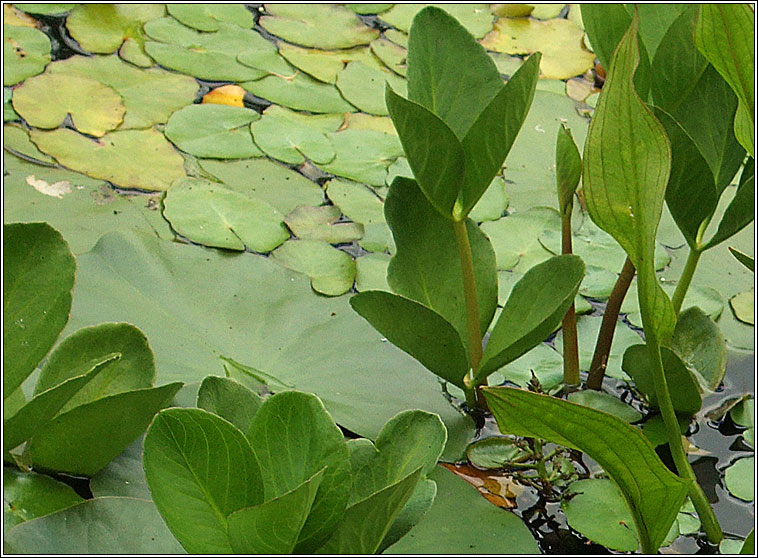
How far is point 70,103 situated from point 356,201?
47 centimetres

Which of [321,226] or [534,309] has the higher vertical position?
[534,309]

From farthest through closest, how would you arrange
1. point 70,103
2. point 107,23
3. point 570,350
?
point 107,23
point 70,103
point 570,350

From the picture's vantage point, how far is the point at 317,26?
62.0 inches

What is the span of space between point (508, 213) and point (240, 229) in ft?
1.22

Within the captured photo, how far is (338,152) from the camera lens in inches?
49.6

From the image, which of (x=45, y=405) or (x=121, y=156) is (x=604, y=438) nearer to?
(x=45, y=405)

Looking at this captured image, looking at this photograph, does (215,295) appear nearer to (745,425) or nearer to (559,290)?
(559,290)

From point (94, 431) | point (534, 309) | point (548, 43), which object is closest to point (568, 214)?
point (534, 309)

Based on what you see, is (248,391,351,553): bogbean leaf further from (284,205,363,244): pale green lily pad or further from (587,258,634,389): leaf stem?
(284,205,363,244): pale green lily pad

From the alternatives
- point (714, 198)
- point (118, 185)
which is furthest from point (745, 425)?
point (118, 185)

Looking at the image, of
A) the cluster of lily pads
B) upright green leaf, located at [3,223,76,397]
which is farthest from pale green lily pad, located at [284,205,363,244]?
upright green leaf, located at [3,223,76,397]

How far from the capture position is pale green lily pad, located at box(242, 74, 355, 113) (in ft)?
4.48

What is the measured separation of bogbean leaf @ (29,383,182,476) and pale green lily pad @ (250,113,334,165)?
64 centimetres

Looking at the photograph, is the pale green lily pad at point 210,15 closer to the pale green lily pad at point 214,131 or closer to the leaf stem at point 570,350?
the pale green lily pad at point 214,131
